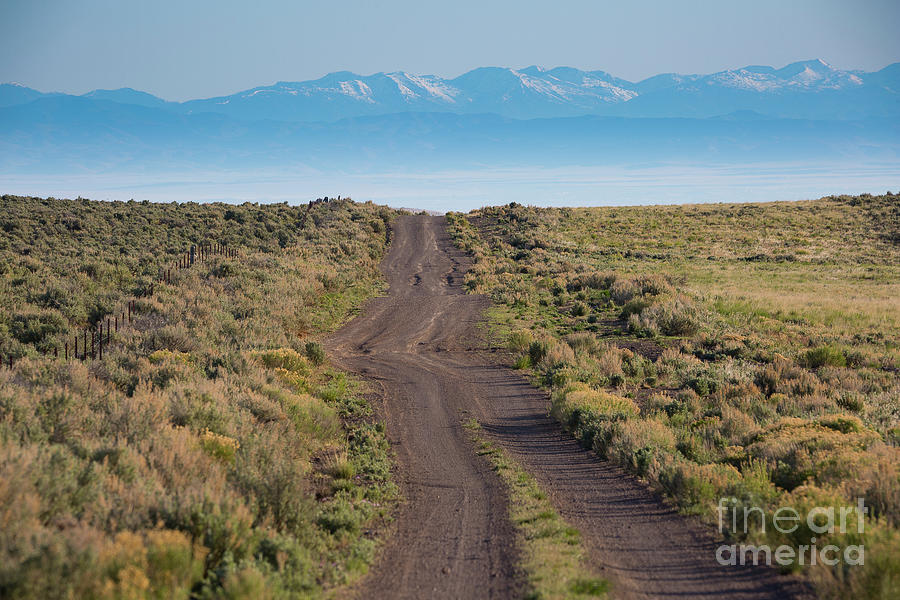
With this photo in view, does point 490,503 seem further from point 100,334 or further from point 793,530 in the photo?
point 100,334

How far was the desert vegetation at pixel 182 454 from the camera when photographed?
501 cm

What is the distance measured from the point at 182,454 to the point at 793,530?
7.65m

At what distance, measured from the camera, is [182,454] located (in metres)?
7.32

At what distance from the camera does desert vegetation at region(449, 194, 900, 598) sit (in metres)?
7.31

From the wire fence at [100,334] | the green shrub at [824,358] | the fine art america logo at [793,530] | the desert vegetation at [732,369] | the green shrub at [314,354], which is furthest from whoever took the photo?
the green shrub at [314,354]

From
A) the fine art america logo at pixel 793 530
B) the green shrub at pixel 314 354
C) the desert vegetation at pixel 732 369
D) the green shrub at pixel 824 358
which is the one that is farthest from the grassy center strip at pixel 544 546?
the green shrub at pixel 824 358

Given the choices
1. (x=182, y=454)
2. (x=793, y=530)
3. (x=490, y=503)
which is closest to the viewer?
(x=793, y=530)

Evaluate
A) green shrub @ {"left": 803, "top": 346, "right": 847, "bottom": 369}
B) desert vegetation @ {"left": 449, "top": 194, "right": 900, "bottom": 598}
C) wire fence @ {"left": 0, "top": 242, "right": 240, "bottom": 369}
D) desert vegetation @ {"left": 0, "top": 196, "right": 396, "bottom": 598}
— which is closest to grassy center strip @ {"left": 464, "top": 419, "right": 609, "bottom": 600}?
desert vegetation @ {"left": 449, "top": 194, "right": 900, "bottom": 598}

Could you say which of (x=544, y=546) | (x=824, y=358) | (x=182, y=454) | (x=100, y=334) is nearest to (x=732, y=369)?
(x=824, y=358)

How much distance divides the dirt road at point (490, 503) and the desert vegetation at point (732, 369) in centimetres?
58

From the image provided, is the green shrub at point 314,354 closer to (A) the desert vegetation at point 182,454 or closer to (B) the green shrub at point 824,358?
(A) the desert vegetation at point 182,454

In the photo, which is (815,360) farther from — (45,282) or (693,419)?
(45,282)

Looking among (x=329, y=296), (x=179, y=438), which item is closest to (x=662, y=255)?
(x=329, y=296)

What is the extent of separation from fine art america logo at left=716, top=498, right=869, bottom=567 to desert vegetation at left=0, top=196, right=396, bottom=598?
14.8 ft
